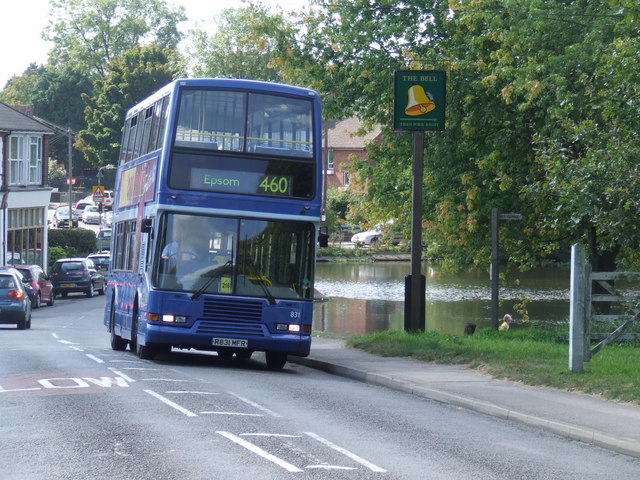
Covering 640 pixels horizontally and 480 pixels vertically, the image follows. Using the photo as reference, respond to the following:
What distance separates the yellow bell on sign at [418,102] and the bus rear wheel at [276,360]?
575cm

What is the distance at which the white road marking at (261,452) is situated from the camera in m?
9.62

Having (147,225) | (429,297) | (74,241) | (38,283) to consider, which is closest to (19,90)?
(74,241)

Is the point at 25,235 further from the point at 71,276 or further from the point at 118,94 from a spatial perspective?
the point at 118,94

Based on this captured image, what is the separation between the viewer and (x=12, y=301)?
33.1m

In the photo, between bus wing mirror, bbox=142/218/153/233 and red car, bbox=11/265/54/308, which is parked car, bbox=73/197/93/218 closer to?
red car, bbox=11/265/54/308

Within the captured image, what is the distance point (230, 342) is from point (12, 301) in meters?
15.9

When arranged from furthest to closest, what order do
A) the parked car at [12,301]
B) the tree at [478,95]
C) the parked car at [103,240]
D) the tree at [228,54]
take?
1. the tree at [228,54]
2. the parked car at [103,240]
3. the parked car at [12,301]
4. the tree at [478,95]

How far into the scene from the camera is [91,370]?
1791cm

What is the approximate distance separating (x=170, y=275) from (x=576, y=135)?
7231 millimetres

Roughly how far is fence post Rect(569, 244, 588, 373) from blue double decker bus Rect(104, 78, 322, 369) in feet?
15.3

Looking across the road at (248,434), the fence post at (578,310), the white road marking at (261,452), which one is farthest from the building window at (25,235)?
the white road marking at (261,452)

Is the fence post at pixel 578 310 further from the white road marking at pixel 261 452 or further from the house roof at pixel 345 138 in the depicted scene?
the house roof at pixel 345 138

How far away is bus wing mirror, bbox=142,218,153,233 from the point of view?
19.3m

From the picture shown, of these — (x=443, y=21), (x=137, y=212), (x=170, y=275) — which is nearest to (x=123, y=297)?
(x=137, y=212)
